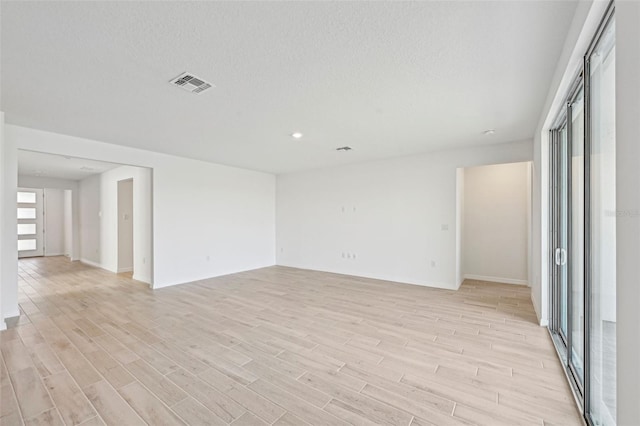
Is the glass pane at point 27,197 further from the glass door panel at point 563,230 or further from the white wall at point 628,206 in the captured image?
the glass door panel at point 563,230

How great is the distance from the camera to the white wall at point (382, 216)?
201 inches

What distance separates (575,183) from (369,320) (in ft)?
8.42

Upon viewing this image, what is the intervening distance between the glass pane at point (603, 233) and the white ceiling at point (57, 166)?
21.6ft

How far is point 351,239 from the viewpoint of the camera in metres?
6.38

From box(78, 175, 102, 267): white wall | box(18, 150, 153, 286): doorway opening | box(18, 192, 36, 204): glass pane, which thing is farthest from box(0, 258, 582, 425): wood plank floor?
box(18, 192, 36, 204): glass pane

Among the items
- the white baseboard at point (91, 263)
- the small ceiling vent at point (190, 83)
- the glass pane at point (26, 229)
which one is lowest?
the white baseboard at point (91, 263)

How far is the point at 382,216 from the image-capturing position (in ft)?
19.4

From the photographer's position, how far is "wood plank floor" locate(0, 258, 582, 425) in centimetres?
186

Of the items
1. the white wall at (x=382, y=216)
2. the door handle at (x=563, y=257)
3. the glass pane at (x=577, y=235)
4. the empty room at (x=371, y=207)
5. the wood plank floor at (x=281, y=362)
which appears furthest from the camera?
the white wall at (x=382, y=216)

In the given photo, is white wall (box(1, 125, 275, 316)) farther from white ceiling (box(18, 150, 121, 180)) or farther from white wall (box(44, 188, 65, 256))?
white wall (box(44, 188, 65, 256))

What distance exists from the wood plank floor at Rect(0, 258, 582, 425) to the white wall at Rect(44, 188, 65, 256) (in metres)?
7.30

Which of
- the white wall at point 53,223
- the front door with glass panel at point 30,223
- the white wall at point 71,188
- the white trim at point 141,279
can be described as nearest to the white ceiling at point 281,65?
the white trim at point 141,279

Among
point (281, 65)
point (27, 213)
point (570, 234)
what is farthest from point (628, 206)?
point (27, 213)

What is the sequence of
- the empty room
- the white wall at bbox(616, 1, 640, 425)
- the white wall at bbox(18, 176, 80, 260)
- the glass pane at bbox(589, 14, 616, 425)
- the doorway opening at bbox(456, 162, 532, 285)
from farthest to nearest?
the white wall at bbox(18, 176, 80, 260)
the doorway opening at bbox(456, 162, 532, 285)
the empty room
the glass pane at bbox(589, 14, 616, 425)
the white wall at bbox(616, 1, 640, 425)
